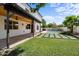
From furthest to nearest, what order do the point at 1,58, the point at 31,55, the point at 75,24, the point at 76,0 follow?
the point at 75,24 → the point at 76,0 → the point at 31,55 → the point at 1,58

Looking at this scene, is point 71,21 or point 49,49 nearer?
point 49,49

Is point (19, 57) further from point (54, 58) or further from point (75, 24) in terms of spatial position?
point (75, 24)

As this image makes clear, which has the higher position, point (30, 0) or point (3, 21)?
point (30, 0)

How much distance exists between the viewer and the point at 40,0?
9.64 meters

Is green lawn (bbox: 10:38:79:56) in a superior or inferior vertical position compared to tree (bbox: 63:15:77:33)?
inferior

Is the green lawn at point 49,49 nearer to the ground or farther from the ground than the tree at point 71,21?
nearer to the ground

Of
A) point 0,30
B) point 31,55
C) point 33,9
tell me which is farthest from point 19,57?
point 0,30

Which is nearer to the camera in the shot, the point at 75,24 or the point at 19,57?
the point at 19,57

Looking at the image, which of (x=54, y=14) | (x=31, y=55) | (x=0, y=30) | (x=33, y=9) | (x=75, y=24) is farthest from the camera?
(x=75, y=24)

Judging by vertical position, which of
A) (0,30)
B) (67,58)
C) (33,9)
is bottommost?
(67,58)

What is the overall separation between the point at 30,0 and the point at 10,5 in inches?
50.1

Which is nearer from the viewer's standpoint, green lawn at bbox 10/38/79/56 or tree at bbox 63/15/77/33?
green lawn at bbox 10/38/79/56

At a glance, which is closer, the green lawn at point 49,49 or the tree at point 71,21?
the green lawn at point 49,49

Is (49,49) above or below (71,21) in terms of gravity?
below
